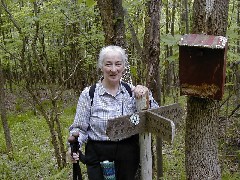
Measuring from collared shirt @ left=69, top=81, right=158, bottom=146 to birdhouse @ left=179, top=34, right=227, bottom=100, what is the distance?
49cm

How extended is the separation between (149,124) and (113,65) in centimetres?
61

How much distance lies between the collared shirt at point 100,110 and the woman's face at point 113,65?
0.16 metres

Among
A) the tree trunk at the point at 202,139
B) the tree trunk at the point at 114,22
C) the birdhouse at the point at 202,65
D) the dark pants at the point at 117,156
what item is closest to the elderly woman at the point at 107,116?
the dark pants at the point at 117,156

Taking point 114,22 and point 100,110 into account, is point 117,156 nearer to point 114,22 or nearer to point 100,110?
point 100,110

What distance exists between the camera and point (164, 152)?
30.6 ft

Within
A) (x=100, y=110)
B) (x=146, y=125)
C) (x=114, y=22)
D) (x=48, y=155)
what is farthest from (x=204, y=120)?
(x=48, y=155)

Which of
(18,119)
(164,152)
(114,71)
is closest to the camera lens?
(114,71)

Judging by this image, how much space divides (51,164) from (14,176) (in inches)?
47.8

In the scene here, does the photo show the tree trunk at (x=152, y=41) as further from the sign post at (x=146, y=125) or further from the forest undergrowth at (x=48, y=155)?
the forest undergrowth at (x=48, y=155)

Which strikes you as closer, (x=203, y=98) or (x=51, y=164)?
(x=203, y=98)

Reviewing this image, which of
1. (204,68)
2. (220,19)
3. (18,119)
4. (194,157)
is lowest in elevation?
(18,119)

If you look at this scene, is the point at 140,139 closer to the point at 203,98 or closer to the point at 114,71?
the point at 114,71

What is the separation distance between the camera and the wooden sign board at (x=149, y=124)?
2447 mm

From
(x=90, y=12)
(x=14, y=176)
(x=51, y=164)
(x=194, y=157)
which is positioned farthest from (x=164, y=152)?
(x=194, y=157)
